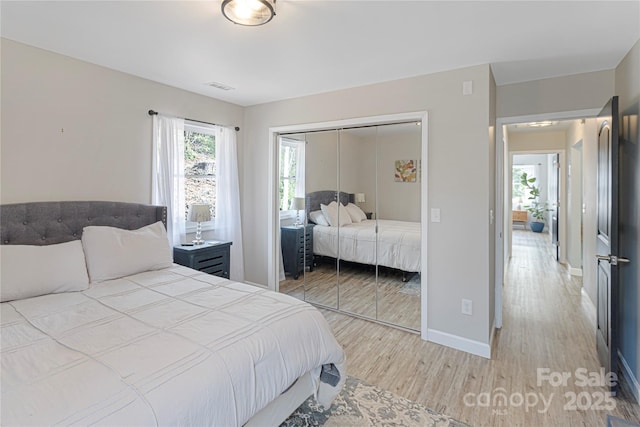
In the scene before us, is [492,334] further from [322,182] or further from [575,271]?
[575,271]

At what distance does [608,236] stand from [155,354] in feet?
10.0

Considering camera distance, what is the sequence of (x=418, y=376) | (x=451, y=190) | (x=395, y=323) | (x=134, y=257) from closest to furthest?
1. (x=418, y=376)
2. (x=134, y=257)
3. (x=451, y=190)
4. (x=395, y=323)

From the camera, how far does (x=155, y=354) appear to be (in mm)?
1384

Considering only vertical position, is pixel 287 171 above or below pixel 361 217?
above

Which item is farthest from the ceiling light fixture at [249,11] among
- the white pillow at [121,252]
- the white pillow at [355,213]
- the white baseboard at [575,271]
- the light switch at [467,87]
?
Answer: the white baseboard at [575,271]

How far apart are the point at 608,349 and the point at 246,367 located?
2.61m

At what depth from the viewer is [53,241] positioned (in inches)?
101

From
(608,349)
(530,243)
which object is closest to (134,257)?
(608,349)

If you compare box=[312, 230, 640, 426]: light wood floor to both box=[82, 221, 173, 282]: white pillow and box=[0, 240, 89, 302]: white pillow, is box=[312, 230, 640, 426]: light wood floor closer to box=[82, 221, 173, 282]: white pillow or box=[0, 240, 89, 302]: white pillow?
box=[82, 221, 173, 282]: white pillow

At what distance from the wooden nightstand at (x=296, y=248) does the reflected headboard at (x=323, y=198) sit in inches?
10.0

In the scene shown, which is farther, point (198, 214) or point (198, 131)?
point (198, 131)

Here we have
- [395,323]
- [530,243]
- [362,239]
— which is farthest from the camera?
[530,243]

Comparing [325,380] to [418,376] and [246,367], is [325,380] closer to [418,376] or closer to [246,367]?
[246,367]

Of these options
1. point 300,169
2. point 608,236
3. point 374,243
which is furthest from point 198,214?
point 608,236
